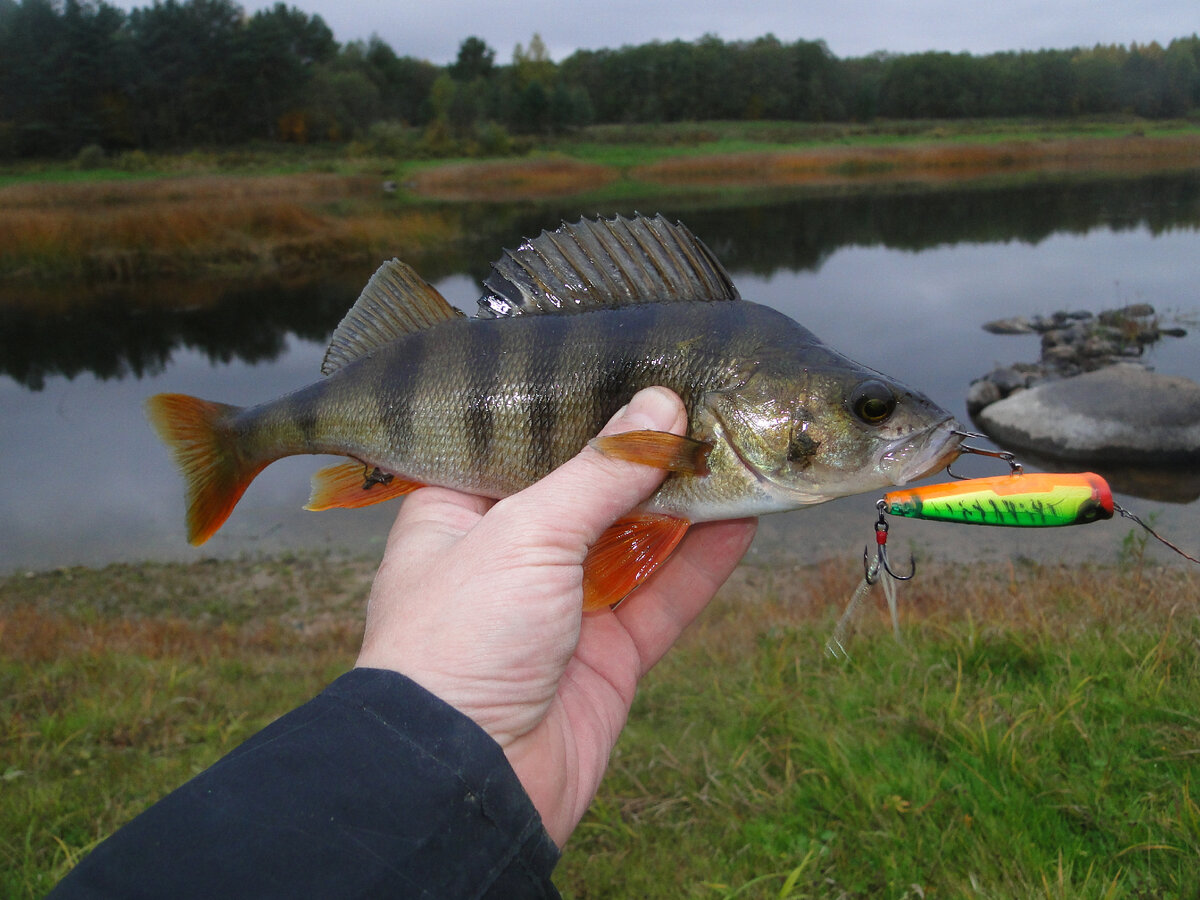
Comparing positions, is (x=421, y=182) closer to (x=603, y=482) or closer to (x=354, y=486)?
(x=354, y=486)

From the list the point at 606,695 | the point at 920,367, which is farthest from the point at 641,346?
the point at 920,367

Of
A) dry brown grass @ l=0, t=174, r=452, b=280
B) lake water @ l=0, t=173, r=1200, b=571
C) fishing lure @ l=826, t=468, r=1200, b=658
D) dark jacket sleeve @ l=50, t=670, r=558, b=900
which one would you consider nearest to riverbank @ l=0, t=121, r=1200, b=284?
dry brown grass @ l=0, t=174, r=452, b=280

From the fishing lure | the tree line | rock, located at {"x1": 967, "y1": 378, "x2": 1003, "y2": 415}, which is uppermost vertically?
the tree line

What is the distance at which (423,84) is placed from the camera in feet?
286

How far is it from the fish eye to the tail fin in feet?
6.88

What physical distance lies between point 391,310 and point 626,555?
124 centimetres

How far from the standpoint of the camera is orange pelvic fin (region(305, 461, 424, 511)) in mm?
3076

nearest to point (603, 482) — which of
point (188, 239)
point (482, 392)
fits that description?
point (482, 392)

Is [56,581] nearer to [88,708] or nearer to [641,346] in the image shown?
[88,708]

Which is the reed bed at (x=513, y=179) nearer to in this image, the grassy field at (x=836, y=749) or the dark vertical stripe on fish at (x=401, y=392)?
the grassy field at (x=836, y=749)

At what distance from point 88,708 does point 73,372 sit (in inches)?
666

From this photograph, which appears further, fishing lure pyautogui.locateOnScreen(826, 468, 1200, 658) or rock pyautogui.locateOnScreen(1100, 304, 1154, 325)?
rock pyautogui.locateOnScreen(1100, 304, 1154, 325)

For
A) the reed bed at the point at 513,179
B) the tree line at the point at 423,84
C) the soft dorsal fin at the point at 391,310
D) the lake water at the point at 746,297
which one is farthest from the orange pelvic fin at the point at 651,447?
the tree line at the point at 423,84

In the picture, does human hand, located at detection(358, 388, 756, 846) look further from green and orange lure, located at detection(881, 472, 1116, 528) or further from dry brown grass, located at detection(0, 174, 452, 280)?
dry brown grass, located at detection(0, 174, 452, 280)
